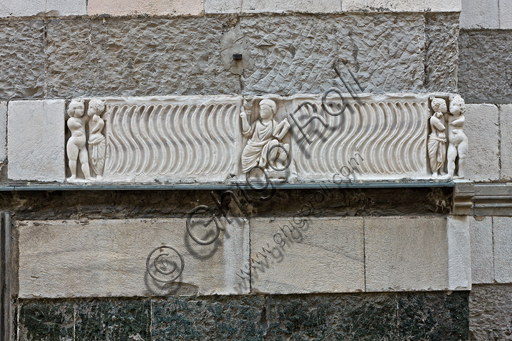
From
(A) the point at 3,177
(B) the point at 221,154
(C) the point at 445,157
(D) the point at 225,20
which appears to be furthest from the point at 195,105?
(C) the point at 445,157

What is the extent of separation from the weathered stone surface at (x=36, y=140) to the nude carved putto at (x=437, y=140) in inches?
104

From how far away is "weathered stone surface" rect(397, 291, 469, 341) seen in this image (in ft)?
11.7

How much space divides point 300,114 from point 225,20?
0.90m

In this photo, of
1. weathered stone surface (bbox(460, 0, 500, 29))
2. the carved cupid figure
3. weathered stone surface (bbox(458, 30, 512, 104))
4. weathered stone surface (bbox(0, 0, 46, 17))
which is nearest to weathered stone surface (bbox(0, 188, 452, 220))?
the carved cupid figure

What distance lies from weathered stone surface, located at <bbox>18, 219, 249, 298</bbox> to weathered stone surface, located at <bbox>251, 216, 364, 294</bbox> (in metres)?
0.13

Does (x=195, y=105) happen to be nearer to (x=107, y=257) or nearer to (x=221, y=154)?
(x=221, y=154)

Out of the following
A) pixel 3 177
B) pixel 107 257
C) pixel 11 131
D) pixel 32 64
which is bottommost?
pixel 107 257

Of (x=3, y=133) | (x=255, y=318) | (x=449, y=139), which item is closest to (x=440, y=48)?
(x=449, y=139)

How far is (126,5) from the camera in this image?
12.3ft

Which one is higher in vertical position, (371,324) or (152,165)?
(152,165)

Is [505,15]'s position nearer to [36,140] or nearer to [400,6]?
[400,6]

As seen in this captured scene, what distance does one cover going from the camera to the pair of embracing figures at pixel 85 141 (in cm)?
359

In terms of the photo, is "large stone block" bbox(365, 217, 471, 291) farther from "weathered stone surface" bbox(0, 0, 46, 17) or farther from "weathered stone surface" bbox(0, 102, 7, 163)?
"weathered stone surface" bbox(0, 0, 46, 17)

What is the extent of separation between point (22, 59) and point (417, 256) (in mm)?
3208
